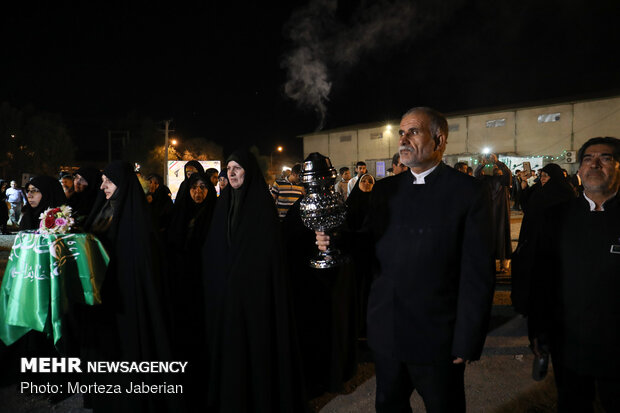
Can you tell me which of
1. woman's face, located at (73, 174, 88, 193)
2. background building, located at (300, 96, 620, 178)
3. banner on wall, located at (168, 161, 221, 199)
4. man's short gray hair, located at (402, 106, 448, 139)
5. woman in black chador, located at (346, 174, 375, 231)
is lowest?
woman in black chador, located at (346, 174, 375, 231)

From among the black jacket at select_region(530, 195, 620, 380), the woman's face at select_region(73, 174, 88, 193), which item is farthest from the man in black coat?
the woman's face at select_region(73, 174, 88, 193)

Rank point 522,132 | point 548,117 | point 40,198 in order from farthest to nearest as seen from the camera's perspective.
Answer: point 522,132
point 548,117
point 40,198

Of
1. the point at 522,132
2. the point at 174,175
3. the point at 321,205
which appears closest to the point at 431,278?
the point at 321,205

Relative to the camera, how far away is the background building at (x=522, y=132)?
88.4 ft

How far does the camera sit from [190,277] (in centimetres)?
430

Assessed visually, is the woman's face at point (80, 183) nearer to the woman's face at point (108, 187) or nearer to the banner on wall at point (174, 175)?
the woman's face at point (108, 187)

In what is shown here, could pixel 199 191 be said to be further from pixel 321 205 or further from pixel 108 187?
pixel 321 205

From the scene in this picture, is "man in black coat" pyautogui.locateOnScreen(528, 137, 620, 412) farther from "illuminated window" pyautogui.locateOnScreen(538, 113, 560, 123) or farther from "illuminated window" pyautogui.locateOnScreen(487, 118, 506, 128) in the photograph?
"illuminated window" pyautogui.locateOnScreen(487, 118, 506, 128)

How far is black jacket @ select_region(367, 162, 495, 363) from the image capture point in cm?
203

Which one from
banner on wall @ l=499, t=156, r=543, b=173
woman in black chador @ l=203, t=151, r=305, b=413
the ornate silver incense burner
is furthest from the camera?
banner on wall @ l=499, t=156, r=543, b=173

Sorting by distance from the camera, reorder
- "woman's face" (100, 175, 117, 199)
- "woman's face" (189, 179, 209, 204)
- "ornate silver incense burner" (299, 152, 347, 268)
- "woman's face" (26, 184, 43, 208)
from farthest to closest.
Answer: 1. "woman's face" (189, 179, 209, 204)
2. "woman's face" (26, 184, 43, 208)
3. "woman's face" (100, 175, 117, 199)
4. "ornate silver incense burner" (299, 152, 347, 268)

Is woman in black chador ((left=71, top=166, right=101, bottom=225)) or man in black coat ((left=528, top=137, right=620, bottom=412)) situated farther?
woman in black chador ((left=71, top=166, right=101, bottom=225))

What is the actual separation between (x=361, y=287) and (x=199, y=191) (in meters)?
2.59

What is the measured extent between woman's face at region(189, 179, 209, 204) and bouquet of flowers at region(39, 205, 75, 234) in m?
2.63
